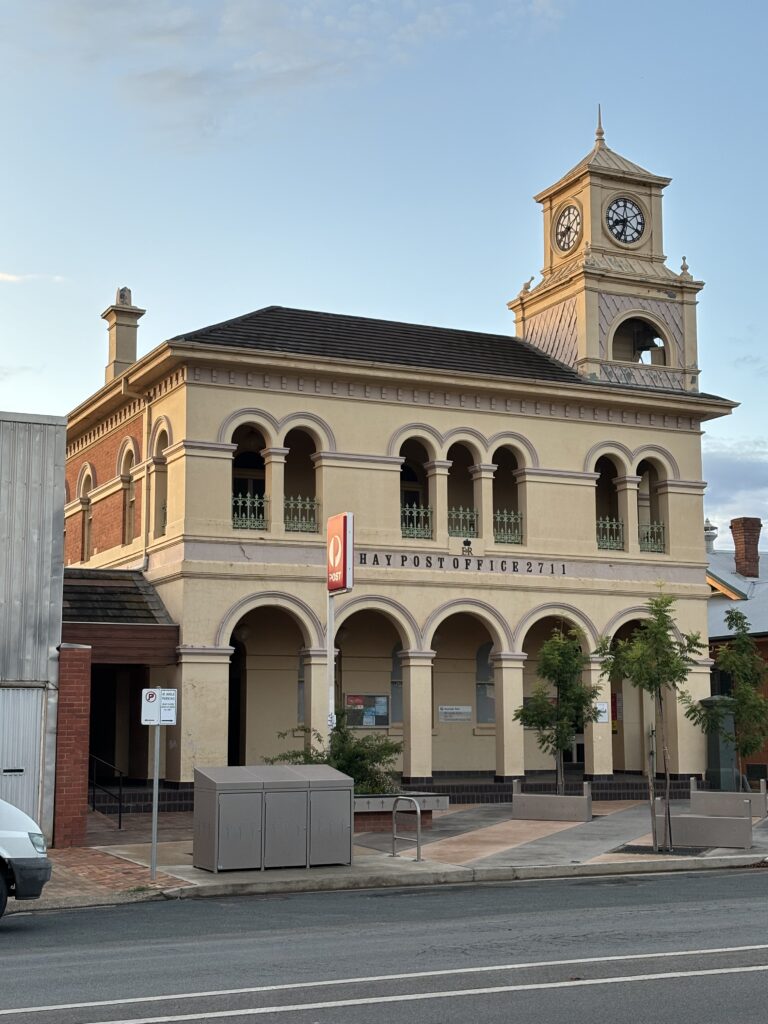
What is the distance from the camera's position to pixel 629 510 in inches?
1250

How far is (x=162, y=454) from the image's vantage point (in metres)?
29.2

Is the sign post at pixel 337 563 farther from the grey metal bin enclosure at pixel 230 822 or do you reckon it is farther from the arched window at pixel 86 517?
the arched window at pixel 86 517

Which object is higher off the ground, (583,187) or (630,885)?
(583,187)

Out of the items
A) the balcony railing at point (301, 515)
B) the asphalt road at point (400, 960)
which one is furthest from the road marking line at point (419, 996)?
the balcony railing at point (301, 515)

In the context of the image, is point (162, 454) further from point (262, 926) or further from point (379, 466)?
point (262, 926)

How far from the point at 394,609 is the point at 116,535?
7383 millimetres

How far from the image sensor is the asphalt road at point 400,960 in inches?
331

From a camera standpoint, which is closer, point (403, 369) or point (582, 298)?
point (403, 369)

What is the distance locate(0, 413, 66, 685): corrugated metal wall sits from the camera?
19.8 m

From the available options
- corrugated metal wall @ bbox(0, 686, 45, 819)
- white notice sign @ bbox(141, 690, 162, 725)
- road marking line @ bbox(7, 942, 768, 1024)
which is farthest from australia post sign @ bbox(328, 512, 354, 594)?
road marking line @ bbox(7, 942, 768, 1024)

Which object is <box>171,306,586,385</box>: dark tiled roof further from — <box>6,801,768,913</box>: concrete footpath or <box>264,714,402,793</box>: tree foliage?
<box>6,801,768,913</box>: concrete footpath

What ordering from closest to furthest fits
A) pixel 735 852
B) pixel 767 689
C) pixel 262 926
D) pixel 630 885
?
pixel 262 926 → pixel 630 885 → pixel 735 852 → pixel 767 689

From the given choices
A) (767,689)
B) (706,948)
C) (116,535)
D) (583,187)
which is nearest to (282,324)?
(116,535)

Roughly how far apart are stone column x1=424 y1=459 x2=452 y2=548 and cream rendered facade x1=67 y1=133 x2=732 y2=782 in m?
0.07
